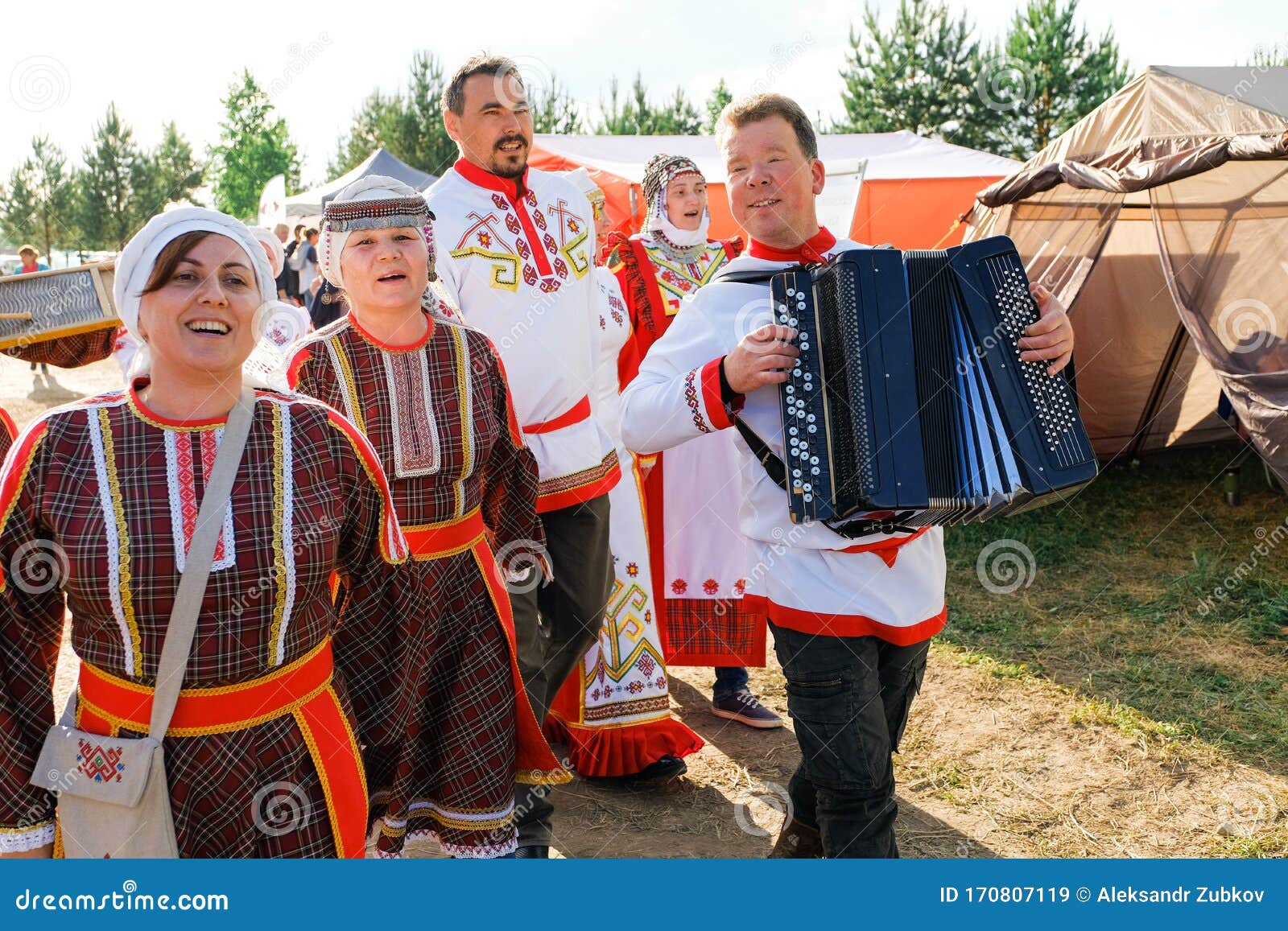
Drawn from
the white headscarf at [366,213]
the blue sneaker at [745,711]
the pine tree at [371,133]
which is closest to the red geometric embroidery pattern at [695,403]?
the white headscarf at [366,213]

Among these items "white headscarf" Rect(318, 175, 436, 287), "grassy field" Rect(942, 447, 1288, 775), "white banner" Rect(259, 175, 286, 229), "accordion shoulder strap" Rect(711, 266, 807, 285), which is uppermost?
"white banner" Rect(259, 175, 286, 229)

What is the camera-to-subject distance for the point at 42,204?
27.1m

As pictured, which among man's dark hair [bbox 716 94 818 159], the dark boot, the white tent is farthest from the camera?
the white tent

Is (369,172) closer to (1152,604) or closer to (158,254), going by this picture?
(1152,604)

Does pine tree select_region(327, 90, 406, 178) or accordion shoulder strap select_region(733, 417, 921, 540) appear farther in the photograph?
pine tree select_region(327, 90, 406, 178)

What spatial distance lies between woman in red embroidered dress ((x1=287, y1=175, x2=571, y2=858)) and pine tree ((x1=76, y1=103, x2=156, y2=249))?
2838 centimetres

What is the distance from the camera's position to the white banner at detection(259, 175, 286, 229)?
18984 mm

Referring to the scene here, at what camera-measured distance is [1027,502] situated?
7.83 feet

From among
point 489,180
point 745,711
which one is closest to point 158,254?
point 489,180

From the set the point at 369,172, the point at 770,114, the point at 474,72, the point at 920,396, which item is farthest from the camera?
the point at 369,172

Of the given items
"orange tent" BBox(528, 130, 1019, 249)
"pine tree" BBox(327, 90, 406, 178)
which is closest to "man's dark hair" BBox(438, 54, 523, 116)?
"orange tent" BBox(528, 130, 1019, 249)

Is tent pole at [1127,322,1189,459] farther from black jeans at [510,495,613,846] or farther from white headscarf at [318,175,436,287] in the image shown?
white headscarf at [318,175,436,287]

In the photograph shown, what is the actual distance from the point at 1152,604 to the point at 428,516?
4.28 m

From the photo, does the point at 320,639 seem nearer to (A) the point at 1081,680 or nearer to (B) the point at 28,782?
(B) the point at 28,782
